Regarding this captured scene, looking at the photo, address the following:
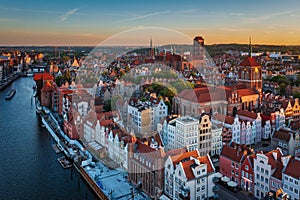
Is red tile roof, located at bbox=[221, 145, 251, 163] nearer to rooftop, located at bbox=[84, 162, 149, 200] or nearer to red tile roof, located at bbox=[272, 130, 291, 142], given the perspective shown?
red tile roof, located at bbox=[272, 130, 291, 142]

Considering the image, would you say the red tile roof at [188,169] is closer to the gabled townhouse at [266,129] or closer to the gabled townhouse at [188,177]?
the gabled townhouse at [188,177]

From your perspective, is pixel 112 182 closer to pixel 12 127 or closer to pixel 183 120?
pixel 183 120

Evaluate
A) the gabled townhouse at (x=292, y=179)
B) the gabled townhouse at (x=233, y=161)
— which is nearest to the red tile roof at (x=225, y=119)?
the gabled townhouse at (x=233, y=161)

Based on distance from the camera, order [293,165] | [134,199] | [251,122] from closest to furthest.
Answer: [293,165] → [134,199] → [251,122]

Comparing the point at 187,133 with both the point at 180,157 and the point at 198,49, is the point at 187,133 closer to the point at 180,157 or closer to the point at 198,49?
the point at 180,157

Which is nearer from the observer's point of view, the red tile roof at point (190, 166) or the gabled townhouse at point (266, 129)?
the red tile roof at point (190, 166)

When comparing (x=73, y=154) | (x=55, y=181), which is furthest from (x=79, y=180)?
(x=73, y=154)

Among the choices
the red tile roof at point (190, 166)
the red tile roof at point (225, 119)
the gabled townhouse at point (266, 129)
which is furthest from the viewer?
the gabled townhouse at point (266, 129)
